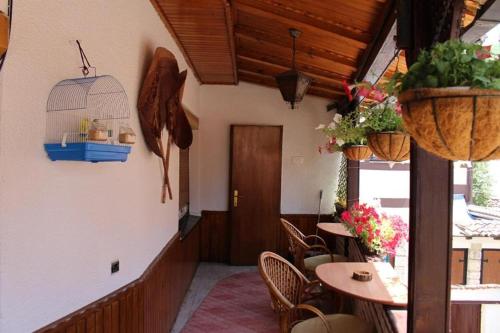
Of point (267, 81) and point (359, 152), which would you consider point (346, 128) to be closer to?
point (359, 152)

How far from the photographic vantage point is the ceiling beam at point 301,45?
11.3 feet

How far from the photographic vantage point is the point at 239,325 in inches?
137

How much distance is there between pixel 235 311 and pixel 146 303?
1.58m

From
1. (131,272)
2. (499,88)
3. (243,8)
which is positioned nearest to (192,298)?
(131,272)

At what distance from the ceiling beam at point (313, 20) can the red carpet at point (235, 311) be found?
2.65 meters

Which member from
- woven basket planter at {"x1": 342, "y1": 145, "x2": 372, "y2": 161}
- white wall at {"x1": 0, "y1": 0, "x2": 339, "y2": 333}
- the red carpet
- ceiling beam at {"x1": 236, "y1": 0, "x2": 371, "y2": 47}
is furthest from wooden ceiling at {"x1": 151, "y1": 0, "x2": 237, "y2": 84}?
the red carpet

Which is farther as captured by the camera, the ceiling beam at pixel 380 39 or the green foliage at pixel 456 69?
the ceiling beam at pixel 380 39

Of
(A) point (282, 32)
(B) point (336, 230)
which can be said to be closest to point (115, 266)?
(A) point (282, 32)

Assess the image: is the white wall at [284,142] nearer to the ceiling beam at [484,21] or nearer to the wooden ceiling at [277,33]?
the wooden ceiling at [277,33]

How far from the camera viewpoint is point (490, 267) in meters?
3.57

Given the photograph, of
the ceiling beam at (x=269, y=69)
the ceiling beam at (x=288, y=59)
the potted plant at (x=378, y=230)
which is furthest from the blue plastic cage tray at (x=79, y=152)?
the ceiling beam at (x=269, y=69)

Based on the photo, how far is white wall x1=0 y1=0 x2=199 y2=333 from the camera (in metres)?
1.22

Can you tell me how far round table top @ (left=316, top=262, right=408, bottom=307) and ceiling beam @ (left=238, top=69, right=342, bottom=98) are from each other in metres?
2.78

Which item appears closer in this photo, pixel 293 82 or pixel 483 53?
pixel 483 53
